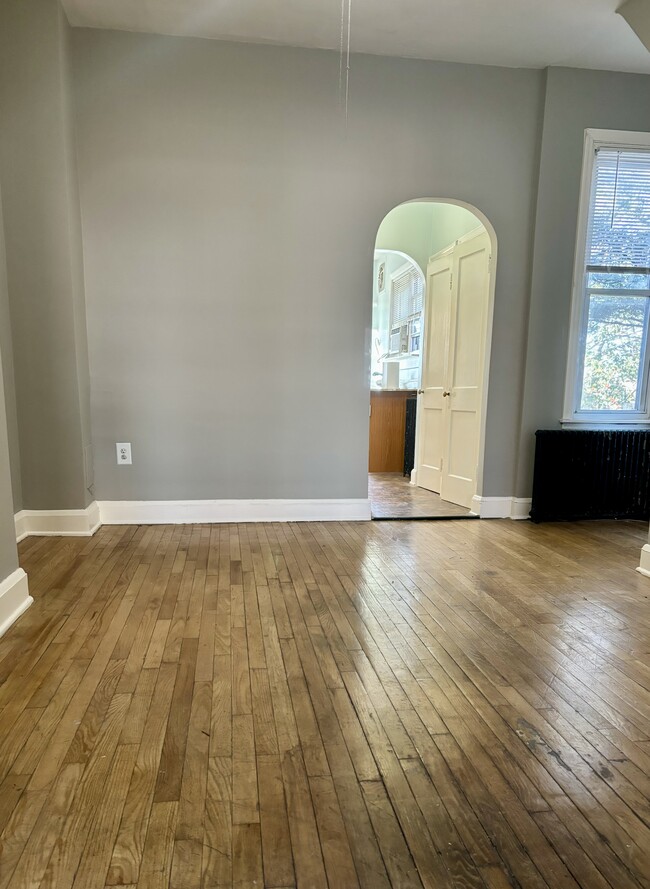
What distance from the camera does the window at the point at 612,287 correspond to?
11.5 ft

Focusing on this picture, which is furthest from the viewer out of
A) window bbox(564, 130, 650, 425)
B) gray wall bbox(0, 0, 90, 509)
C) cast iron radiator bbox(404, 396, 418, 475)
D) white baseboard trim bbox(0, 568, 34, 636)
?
cast iron radiator bbox(404, 396, 418, 475)

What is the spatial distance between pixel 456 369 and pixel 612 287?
4.12 ft

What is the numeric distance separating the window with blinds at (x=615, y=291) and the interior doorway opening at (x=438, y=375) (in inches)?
29.3

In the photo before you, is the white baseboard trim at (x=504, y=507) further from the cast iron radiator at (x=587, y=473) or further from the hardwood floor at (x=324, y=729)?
the hardwood floor at (x=324, y=729)

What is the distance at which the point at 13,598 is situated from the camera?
2.03m

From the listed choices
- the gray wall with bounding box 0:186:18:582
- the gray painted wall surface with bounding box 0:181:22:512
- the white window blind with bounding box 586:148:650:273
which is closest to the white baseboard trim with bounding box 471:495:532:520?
the white window blind with bounding box 586:148:650:273

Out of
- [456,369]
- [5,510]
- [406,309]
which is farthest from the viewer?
[406,309]

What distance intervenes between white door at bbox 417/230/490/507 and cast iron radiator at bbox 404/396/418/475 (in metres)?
0.68

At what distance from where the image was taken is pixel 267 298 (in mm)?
3332

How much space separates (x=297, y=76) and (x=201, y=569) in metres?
3.14

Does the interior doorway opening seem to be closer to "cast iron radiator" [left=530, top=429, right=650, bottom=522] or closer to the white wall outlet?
"cast iron radiator" [left=530, top=429, right=650, bottom=522]

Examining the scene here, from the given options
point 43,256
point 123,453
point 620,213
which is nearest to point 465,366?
point 620,213

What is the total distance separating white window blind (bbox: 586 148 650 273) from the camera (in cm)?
352

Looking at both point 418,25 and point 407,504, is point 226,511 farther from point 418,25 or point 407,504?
point 418,25
